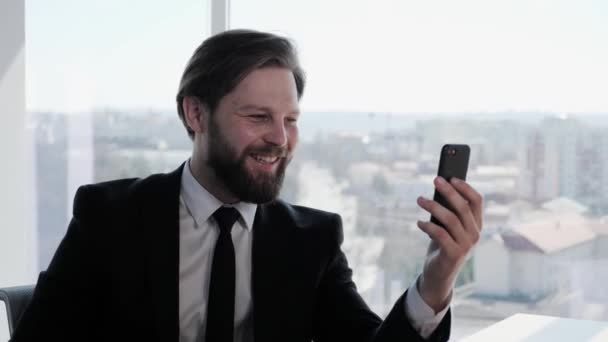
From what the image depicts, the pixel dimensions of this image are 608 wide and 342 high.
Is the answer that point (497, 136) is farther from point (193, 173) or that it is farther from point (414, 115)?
point (193, 173)

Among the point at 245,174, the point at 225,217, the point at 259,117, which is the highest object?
the point at 259,117

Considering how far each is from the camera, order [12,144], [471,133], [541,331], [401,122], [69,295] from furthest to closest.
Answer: [401,122] → [471,133] → [12,144] → [541,331] → [69,295]

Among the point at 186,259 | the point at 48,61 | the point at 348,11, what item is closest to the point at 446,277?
the point at 186,259

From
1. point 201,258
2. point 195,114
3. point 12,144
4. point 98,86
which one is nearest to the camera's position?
point 201,258

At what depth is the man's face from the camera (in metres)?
1.84

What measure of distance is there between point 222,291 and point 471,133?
2233 millimetres

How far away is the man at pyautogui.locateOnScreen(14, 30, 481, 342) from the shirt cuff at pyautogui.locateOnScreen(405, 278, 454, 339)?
2.9 inches

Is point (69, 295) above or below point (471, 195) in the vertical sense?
below

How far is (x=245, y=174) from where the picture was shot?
1832mm

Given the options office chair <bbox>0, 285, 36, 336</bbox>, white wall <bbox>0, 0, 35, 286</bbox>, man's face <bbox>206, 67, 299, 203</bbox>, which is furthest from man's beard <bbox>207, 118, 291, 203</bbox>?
white wall <bbox>0, 0, 35, 286</bbox>

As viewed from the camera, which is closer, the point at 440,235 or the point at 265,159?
the point at 440,235

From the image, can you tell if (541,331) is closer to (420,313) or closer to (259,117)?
(420,313)

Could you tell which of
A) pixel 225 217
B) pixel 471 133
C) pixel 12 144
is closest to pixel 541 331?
pixel 225 217

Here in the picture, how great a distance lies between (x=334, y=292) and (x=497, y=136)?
2035mm
